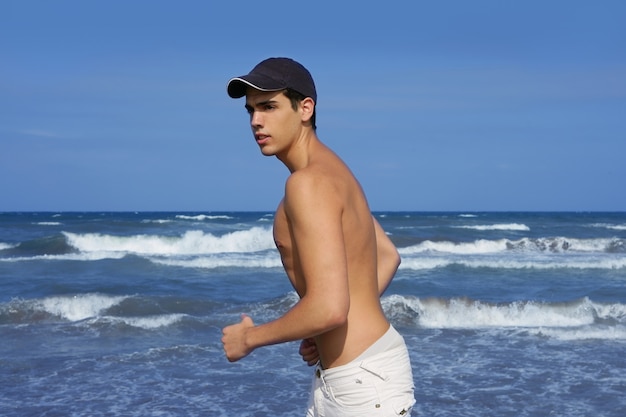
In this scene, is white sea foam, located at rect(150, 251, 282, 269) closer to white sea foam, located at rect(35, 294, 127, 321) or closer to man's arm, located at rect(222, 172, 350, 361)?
white sea foam, located at rect(35, 294, 127, 321)

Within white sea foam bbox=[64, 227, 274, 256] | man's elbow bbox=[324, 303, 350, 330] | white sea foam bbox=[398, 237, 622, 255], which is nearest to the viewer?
man's elbow bbox=[324, 303, 350, 330]

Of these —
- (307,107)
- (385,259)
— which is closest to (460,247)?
(385,259)

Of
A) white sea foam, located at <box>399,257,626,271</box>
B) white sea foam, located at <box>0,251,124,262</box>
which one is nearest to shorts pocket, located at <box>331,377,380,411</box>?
white sea foam, located at <box>399,257,626,271</box>

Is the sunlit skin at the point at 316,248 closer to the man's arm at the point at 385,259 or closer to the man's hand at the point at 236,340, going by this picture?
the man's hand at the point at 236,340

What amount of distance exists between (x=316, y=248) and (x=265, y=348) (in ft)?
24.1

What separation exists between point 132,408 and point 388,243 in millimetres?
4717

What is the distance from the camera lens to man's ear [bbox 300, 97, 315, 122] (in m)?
2.35

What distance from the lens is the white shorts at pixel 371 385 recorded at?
7.76 ft

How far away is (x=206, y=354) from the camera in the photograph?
29.8 feet

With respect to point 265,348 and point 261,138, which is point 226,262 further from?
point 261,138

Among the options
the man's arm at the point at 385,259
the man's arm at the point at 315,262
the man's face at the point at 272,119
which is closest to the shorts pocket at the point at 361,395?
the man's arm at the point at 315,262

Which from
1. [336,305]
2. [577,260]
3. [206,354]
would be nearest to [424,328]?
[206,354]

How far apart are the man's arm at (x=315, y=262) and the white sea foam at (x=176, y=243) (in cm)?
2624

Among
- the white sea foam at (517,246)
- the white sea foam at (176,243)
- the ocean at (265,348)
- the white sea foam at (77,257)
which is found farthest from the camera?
the white sea foam at (176,243)
